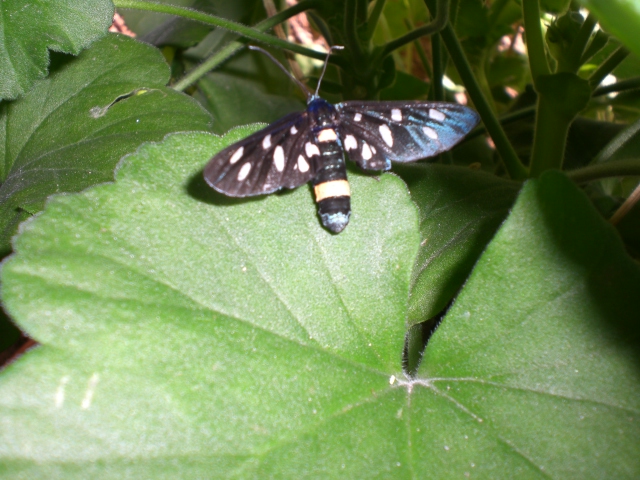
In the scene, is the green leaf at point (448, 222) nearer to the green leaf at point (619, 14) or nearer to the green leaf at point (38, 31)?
the green leaf at point (619, 14)

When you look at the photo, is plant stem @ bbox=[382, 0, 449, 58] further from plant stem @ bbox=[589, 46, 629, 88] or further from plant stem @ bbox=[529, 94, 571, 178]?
plant stem @ bbox=[589, 46, 629, 88]

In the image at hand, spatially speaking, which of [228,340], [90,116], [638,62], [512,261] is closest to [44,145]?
[90,116]

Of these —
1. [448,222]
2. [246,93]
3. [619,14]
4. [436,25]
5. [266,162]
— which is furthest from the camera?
[246,93]

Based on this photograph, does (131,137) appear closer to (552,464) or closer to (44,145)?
(44,145)

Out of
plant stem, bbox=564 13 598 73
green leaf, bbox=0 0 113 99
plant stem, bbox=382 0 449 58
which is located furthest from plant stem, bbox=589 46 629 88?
green leaf, bbox=0 0 113 99

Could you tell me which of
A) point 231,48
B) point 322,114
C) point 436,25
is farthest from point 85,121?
point 436,25

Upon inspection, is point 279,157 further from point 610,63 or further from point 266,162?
point 610,63

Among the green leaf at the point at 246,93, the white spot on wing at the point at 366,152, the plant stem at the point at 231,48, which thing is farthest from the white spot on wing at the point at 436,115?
the green leaf at the point at 246,93
